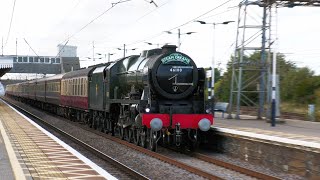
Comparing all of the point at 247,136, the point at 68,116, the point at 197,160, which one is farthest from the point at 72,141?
the point at 68,116

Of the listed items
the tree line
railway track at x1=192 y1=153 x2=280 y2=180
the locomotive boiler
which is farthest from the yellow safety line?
the tree line

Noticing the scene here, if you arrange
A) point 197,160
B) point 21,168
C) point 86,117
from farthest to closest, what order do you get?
point 86,117, point 197,160, point 21,168

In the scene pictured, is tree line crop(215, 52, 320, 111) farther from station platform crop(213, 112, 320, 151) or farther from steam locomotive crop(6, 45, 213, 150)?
steam locomotive crop(6, 45, 213, 150)

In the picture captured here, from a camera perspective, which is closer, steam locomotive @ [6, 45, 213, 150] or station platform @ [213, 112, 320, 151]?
station platform @ [213, 112, 320, 151]

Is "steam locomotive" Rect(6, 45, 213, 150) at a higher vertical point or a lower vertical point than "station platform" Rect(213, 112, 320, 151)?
higher

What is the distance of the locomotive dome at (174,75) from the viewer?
14180 mm

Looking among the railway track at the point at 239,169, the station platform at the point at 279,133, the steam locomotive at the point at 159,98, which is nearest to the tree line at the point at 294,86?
the station platform at the point at 279,133

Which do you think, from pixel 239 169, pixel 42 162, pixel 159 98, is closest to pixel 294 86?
pixel 159 98

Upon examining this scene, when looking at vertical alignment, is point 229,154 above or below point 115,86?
below

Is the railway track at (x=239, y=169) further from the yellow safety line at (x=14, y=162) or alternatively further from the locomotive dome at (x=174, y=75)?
the yellow safety line at (x=14, y=162)

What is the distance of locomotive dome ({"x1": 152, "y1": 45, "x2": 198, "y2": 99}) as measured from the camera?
46.5 feet

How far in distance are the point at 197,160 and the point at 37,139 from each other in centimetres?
607

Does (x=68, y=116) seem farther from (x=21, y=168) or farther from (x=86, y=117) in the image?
(x=21, y=168)

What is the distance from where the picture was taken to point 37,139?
627 inches
